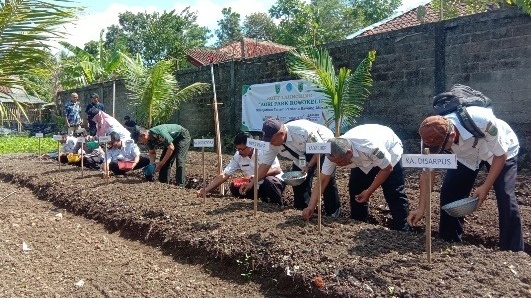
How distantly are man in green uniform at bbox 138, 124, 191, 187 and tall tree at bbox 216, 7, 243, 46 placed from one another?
158 feet

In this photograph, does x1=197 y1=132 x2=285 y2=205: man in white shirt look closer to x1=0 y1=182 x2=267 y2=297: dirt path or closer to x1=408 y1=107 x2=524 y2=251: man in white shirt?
x1=0 y1=182 x2=267 y2=297: dirt path

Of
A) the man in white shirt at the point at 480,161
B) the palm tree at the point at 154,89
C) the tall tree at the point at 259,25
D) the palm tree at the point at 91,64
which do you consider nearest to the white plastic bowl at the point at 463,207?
the man in white shirt at the point at 480,161

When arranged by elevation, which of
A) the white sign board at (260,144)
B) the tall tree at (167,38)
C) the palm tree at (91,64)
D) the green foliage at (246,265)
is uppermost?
the tall tree at (167,38)

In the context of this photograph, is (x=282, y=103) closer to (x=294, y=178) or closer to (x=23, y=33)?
(x=294, y=178)

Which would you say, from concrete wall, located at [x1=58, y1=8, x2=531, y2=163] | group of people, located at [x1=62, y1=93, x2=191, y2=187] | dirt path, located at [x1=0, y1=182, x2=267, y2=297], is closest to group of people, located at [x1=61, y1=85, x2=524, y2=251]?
dirt path, located at [x1=0, y1=182, x2=267, y2=297]

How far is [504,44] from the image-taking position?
8312mm

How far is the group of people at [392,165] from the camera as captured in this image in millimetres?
4078

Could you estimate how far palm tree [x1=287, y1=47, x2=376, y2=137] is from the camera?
9.26 meters

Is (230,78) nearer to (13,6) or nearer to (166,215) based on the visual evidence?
(166,215)

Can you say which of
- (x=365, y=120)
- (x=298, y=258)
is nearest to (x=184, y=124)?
(x=365, y=120)

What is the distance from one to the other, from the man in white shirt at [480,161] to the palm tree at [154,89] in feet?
34.1

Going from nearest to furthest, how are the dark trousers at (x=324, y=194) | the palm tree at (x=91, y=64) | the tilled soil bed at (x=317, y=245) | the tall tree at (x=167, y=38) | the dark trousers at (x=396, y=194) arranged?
1. the tilled soil bed at (x=317, y=245)
2. the dark trousers at (x=396, y=194)
3. the dark trousers at (x=324, y=194)
4. the palm tree at (x=91, y=64)
5. the tall tree at (x=167, y=38)

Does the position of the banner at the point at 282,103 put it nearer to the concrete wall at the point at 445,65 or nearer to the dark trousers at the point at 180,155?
the concrete wall at the point at 445,65

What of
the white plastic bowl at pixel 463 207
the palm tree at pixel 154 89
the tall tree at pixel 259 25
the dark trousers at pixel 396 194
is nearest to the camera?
the white plastic bowl at pixel 463 207
